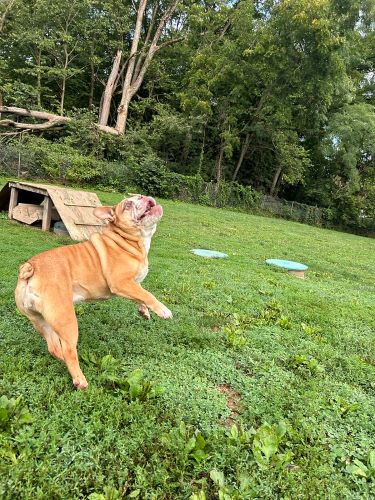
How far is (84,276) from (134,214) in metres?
0.78

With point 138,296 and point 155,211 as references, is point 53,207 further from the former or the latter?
point 138,296

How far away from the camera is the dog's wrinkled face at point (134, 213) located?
142 inches

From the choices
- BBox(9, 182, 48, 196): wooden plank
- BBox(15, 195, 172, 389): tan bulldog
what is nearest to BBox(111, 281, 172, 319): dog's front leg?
BBox(15, 195, 172, 389): tan bulldog

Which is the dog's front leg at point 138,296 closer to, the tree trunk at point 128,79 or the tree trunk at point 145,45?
the tree trunk at point 128,79

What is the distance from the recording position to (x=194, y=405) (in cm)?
294

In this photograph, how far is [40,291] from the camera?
2.86 meters

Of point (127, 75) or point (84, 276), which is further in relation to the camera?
point (127, 75)

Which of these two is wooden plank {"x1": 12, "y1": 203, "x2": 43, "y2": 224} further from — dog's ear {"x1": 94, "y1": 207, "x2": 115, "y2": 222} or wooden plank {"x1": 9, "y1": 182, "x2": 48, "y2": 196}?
dog's ear {"x1": 94, "y1": 207, "x2": 115, "y2": 222}

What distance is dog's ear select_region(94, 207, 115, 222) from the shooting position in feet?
12.1

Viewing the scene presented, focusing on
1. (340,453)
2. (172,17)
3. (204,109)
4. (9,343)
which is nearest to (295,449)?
(340,453)

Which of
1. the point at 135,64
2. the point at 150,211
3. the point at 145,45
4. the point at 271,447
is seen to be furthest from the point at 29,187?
the point at 135,64

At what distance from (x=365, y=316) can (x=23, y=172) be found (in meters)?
19.6

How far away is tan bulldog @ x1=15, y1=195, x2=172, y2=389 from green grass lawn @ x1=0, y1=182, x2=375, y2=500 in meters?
0.35

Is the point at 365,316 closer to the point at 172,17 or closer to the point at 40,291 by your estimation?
the point at 40,291
